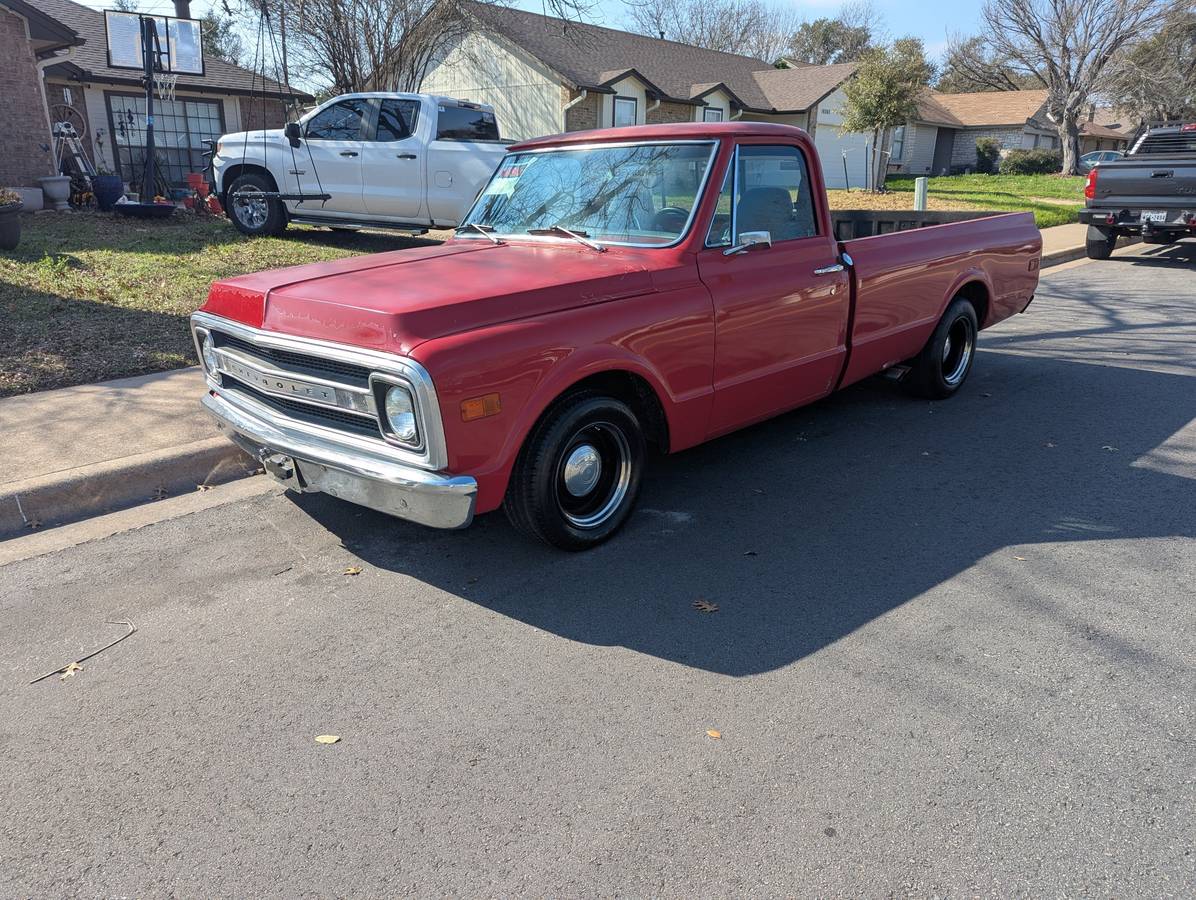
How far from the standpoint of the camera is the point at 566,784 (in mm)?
2674

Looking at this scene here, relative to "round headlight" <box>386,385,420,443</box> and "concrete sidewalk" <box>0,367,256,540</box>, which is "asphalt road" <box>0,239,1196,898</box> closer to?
"concrete sidewalk" <box>0,367,256,540</box>

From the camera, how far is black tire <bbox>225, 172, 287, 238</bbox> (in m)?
12.0

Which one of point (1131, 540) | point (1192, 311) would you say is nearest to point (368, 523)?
point (1131, 540)

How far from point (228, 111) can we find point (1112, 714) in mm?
23904

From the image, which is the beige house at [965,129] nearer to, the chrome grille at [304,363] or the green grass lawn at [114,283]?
the green grass lawn at [114,283]

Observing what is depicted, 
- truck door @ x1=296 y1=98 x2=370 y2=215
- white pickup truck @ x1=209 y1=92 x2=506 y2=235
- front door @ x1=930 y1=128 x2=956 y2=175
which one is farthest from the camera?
front door @ x1=930 y1=128 x2=956 y2=175

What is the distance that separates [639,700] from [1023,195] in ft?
88.3

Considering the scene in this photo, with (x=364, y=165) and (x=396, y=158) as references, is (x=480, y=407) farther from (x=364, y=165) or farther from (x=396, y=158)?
(x=364, y=165)

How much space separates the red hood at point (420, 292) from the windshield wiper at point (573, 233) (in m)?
0.04

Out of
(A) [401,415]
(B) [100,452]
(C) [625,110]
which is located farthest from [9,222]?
(C) [625,110]

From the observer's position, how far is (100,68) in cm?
1992

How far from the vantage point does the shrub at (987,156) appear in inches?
1810

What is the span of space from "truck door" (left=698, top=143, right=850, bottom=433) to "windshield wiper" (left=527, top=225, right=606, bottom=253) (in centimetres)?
53

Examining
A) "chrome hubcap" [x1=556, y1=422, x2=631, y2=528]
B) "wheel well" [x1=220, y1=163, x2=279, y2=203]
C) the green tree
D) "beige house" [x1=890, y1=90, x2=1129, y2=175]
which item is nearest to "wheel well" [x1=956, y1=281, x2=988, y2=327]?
"chrome hubcap" [x1=556, y1=422, x2=631, y2=528]
